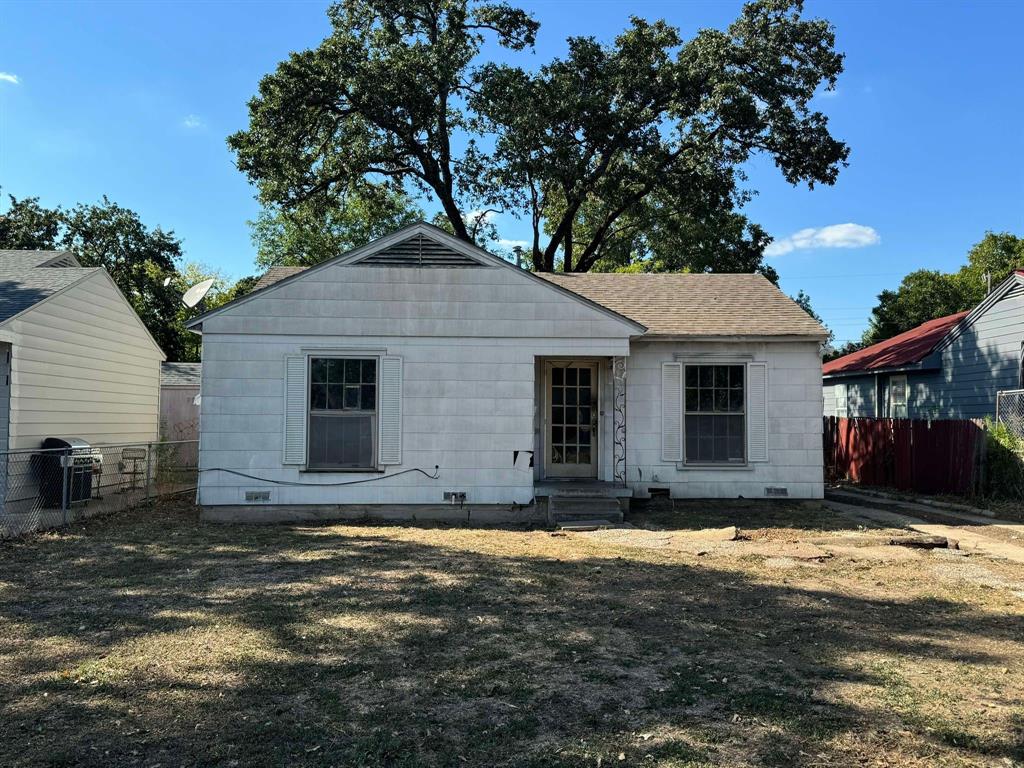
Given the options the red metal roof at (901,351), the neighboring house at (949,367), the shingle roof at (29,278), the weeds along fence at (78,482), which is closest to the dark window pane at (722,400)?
the neighboring house at (949,367)

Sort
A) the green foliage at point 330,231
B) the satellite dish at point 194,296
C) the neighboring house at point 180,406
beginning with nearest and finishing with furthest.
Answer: the satellite dish at point 194,296 → the neighboring house at point 180,406 → the green foliage at point 330,231

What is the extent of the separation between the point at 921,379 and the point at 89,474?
19420mm

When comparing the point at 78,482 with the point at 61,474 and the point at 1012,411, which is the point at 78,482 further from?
the point at 1012,411

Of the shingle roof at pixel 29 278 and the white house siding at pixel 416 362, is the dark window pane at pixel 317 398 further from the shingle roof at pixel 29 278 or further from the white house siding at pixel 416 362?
the shingle roof at pixel 29 278

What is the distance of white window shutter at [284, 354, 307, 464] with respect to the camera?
1119cm

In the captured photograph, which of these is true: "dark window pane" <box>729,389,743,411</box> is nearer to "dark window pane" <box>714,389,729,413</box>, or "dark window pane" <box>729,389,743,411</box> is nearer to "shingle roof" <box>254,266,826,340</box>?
"dark window pane" <box>714,389,729,413</box>

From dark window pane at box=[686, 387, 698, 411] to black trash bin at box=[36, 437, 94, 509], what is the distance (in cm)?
981

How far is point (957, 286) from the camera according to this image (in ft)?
132

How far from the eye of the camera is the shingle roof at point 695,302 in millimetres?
12422

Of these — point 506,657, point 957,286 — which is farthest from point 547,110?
point 957,286

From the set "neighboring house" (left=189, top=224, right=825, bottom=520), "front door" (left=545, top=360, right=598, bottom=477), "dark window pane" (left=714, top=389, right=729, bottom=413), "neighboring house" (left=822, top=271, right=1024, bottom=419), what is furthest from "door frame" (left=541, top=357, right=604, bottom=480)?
"neighboring house" (left=822, top=271, right=1024, bottom=419)

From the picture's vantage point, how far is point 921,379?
19.2 meters

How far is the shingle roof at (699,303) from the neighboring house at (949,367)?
606 cm

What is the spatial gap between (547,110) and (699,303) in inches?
470
